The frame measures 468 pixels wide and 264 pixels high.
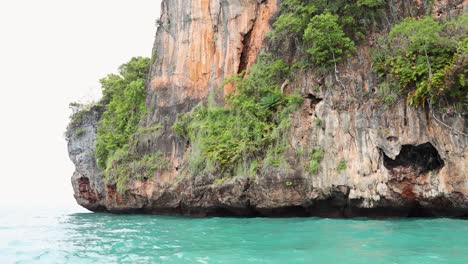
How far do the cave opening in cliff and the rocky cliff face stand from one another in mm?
28

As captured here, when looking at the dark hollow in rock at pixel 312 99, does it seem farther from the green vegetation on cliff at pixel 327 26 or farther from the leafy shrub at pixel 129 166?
the leafy shrub at pixel 129 166

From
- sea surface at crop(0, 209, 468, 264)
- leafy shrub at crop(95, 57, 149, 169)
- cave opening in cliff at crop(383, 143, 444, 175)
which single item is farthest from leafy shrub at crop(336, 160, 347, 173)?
leafy shrub at crop(95, 57, 149, 169)

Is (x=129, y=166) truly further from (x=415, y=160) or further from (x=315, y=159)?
(x=415, y=160)

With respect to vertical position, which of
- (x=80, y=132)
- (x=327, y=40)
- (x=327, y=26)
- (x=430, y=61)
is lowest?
(x=80, y=132)

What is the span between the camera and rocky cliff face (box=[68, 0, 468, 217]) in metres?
11.7

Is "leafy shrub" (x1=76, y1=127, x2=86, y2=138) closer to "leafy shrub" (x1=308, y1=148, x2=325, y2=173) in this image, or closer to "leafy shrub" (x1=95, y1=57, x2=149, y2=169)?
"leafy shrub" (x1=95, y1=57, x2=149, y2=169)

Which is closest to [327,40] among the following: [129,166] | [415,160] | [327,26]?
[327,26]

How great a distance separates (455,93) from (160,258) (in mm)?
9058

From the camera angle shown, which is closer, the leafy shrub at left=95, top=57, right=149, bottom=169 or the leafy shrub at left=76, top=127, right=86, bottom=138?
the leafy shrub at left=95, top=57, right=149, bottom=169

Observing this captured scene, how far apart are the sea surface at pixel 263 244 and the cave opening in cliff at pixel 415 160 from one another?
1630 mm

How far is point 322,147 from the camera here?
43.5ft

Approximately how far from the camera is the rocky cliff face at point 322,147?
38.4ft

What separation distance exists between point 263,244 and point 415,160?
20.6ft

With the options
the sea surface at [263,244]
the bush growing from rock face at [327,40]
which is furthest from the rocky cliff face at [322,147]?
the sea surface at [263,244]
